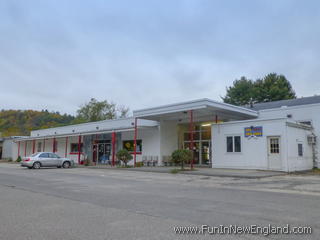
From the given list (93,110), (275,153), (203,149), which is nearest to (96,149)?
(203,149)

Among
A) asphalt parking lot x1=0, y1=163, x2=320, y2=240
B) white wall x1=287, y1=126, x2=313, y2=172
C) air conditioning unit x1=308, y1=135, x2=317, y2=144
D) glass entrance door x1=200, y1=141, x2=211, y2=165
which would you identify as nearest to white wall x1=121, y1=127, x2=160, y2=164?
glass entrance door x1=200, y1=141, x2=211, y2=165

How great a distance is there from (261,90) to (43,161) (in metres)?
36.5

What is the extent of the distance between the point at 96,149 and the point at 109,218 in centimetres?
2812

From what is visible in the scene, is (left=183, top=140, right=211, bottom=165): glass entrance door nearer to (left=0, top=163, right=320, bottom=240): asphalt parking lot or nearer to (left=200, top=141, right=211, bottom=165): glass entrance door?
(left=200, top=141, right=211, bottom=165): glass entrance door

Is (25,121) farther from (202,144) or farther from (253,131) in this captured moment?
(253,131)

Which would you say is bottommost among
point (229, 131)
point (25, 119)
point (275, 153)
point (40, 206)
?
point (40, 206)

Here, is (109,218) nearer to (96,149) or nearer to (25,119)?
(96,149)

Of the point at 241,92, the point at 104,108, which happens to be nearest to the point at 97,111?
the point at 104,108

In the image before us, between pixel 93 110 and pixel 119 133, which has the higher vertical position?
pixel 93 110

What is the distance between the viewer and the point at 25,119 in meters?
82.1

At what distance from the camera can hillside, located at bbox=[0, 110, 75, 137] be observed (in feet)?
254

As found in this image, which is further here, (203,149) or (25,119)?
(25,119)

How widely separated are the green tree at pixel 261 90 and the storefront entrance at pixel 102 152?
1022 inches

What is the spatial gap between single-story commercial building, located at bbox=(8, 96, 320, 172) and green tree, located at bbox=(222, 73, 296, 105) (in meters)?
17.2
